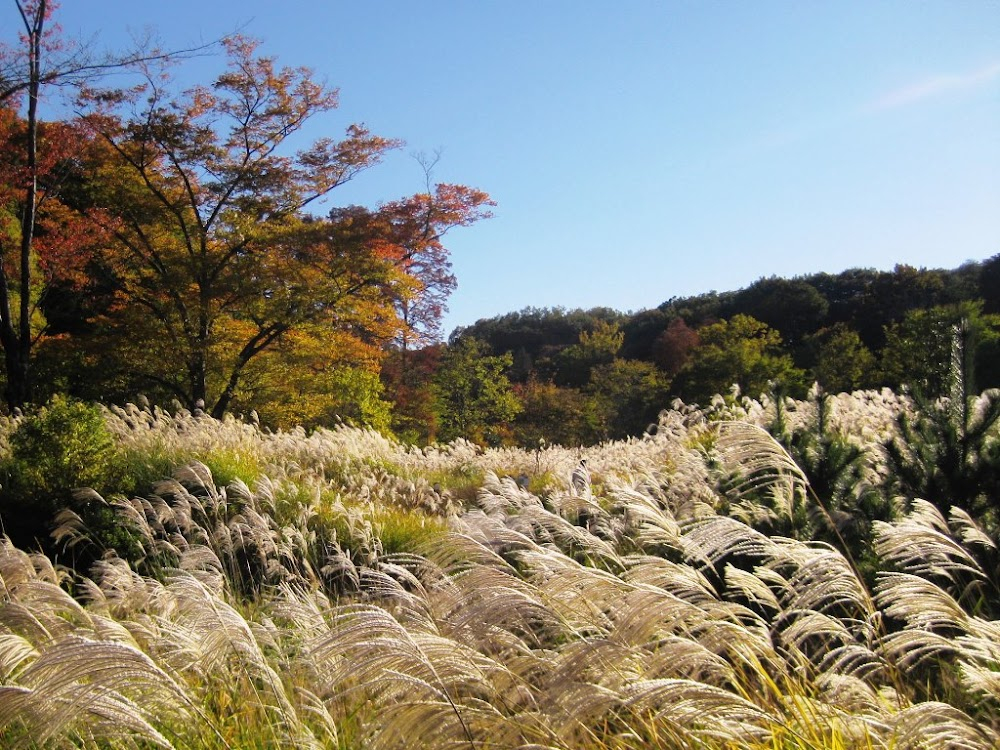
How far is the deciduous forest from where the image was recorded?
84.6 inches

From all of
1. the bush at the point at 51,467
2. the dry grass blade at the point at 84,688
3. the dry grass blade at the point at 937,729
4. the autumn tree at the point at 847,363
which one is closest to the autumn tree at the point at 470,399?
the autumn tree at the point at 847,363

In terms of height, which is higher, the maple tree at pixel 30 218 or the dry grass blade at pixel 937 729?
the maple tree at pixel 30 218

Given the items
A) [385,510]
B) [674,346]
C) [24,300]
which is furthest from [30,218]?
[674,346]

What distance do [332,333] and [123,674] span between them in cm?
1534

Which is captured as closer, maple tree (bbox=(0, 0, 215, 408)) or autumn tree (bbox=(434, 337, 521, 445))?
maple tree (bbox=(0, 0, 215, 408))

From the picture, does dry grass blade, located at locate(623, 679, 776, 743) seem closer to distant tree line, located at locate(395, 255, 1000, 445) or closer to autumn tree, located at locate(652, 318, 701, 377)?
distant tree line, located at locate(395, 255, 1000, 445)

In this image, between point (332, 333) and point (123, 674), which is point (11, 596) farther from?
point (332, 333)

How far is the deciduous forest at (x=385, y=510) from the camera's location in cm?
215

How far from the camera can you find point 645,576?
7.73 ft

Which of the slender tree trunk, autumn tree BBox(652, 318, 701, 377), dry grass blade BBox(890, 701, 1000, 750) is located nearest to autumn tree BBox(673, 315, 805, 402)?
autumn tree BBox(652, 318, 701, 377)

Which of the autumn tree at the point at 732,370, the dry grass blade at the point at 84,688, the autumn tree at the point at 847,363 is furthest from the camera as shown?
the autumn tree at the point at 732,370

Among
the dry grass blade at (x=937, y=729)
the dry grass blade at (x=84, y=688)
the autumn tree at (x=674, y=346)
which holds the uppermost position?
the autumn tree at (x=674, y=346)

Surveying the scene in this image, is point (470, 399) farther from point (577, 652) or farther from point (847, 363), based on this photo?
point (577, 652)

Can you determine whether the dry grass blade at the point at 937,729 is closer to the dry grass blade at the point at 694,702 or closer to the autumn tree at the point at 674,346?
the dry grass blade at the point at 694,702
